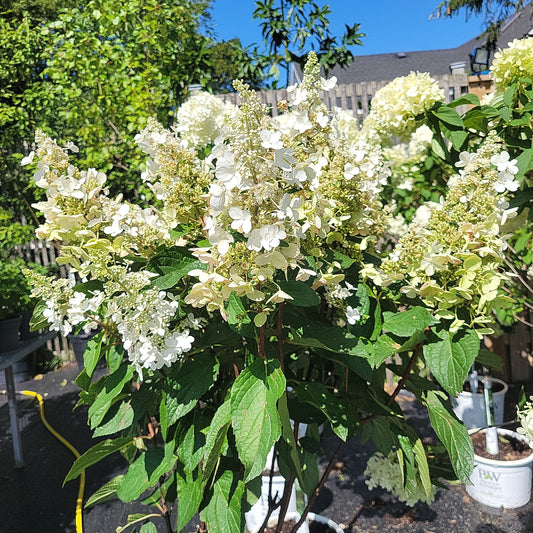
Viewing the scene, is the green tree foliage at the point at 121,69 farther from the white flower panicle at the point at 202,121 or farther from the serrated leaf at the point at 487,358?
the serrated leaf at the point at 487,358

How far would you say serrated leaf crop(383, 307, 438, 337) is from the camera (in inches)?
32.8

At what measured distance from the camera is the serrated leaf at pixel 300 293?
706 millimetres

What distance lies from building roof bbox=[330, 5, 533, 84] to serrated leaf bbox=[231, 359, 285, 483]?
15.7m

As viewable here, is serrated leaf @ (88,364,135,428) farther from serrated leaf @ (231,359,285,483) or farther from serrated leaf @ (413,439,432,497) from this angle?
serrated leaf @ (413,439,432,497)

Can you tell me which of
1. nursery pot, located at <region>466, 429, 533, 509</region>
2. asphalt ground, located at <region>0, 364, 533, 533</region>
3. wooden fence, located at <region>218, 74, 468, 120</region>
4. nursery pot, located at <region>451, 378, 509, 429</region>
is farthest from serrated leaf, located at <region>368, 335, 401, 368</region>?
wooden fence, located at <region>218, 74, 468, 120</region>

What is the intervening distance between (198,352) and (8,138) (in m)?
4.94

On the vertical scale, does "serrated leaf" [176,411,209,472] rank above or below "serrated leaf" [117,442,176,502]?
above

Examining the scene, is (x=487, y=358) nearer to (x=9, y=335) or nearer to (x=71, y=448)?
(x=9, y=335)

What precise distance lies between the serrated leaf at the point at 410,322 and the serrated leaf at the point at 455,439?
6.9 inches

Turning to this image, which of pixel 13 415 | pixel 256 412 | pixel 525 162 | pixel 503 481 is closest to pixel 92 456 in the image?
pixel 256 412

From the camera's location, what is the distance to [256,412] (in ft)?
2.37

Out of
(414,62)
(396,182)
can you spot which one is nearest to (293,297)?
(396,182)

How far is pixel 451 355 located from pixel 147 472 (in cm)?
63

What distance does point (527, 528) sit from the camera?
7.40 ft
